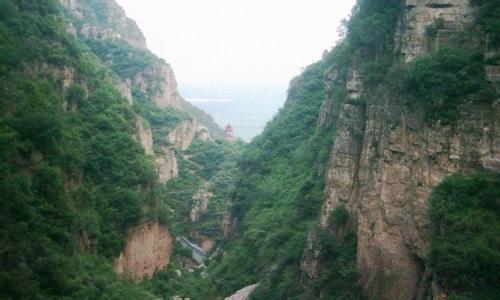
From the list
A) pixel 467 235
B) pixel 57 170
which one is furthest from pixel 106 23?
pixel 467 235

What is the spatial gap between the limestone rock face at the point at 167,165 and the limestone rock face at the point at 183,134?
3117 mm

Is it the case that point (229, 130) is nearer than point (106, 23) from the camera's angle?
No

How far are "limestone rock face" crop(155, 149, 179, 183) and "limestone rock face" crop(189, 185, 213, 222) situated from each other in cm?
430

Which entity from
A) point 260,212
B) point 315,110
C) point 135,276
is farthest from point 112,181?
point 315,110

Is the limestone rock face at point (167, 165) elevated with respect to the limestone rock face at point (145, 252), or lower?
elevated

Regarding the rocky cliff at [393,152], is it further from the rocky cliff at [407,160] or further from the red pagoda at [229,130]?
the red pagoda at [229,130]

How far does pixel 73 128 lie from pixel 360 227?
1682cm

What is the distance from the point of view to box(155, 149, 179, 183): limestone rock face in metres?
58.5

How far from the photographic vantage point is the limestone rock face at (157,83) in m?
71.2

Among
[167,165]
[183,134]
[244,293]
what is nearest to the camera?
[244,293]

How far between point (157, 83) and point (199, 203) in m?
23.7

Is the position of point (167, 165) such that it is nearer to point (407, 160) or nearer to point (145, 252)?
point (145, 252)

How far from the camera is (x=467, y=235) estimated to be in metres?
16.3

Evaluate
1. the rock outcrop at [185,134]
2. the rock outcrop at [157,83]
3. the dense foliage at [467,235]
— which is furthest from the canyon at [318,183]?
the rock outcrop at [157,83]
